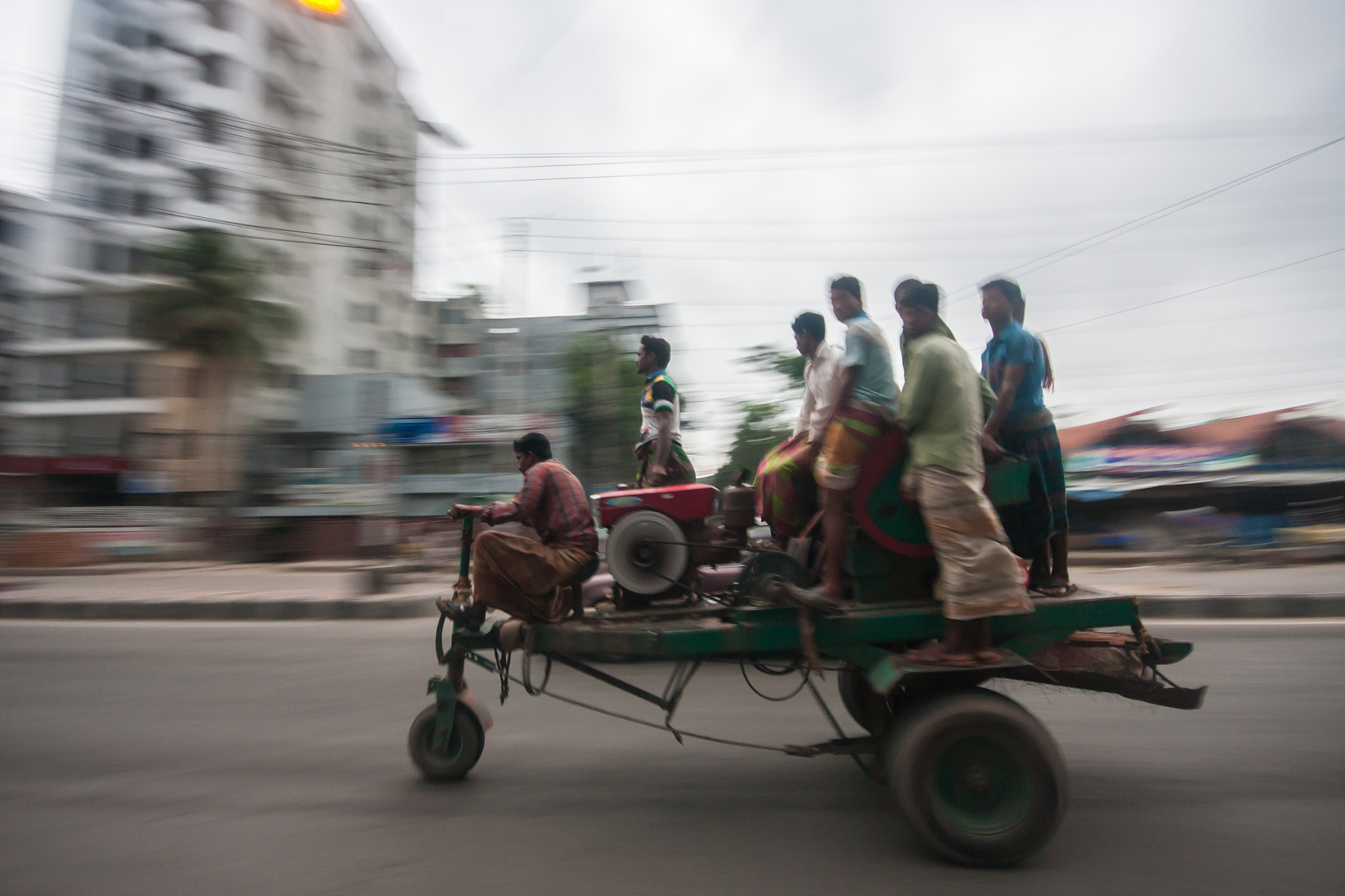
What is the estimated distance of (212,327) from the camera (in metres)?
19.9

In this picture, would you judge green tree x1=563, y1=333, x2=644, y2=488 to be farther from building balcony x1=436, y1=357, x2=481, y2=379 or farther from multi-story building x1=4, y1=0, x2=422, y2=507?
building balcony x1=436, y1=357, x2=481, y2=379

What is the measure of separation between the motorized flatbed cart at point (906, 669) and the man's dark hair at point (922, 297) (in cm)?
111

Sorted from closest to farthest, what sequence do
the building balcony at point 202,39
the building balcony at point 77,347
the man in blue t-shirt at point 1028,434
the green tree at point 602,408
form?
the man in blue t-shirt at point 1028,434, the green tree at point 602,408, the building balcony at point 202,39, the building balcony at point 77,347

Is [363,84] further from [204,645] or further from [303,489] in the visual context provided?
[204,645]

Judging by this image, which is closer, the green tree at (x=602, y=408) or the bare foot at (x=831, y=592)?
the bare foot at (x=831, y=592)

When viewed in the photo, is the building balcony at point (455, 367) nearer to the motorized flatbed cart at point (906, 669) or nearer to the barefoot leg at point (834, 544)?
the motorized flatbed cart at point (906, 669)

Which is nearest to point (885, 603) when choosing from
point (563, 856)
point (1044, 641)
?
point (1044, 641)

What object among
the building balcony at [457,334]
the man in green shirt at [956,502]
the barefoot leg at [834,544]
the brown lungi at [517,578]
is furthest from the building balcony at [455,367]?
the man in green shirt at [956,502]

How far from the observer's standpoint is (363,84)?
92.5 ft

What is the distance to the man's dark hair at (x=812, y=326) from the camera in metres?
3.71

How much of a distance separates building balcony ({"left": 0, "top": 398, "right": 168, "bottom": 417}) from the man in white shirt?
1071 inches

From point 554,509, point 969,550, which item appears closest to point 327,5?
point 554,509

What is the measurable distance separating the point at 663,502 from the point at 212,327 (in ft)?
66.2

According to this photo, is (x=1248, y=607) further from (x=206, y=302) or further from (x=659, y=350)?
(x=206, y=302)
